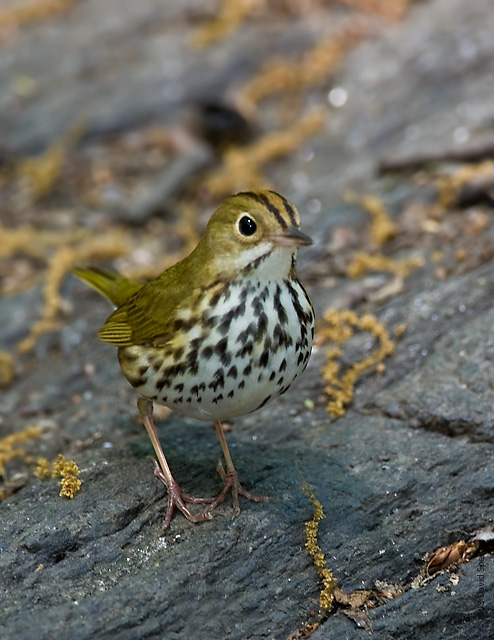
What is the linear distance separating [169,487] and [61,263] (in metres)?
3.67

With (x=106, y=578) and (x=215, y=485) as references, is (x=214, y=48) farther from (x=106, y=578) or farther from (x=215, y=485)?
(x=106, y=578)

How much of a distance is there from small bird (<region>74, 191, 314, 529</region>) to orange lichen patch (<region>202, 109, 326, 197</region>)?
4312 millimetres

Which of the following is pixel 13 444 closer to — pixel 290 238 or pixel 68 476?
pixel 68 476

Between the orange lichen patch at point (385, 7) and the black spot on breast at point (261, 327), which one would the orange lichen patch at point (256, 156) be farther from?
the black spot on breast at point (261, 327)

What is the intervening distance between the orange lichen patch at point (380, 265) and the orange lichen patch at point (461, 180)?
77cm

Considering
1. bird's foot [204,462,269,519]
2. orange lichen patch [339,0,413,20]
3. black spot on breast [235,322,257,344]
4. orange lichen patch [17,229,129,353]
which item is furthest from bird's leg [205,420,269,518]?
orange lichen patch [339,0,413,20]

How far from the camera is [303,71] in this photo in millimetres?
9188

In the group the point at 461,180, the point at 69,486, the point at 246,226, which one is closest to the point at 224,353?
the point at 246,226

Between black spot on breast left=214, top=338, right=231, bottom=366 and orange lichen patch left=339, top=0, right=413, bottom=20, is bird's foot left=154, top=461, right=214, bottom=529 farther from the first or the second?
orange lichen patch left=339, top=0, right=413, bottom=20

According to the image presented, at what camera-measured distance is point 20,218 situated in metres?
8.36

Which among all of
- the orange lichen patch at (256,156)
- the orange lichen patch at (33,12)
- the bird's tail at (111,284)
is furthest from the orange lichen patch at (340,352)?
the orange lichen patch at (33,12)

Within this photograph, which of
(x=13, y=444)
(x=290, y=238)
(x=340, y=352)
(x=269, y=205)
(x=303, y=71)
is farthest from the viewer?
(x=303, y=71)

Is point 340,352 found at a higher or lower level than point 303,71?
lower

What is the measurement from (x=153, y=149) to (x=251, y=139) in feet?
3.48
